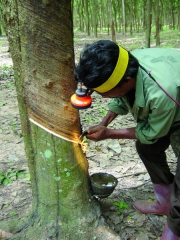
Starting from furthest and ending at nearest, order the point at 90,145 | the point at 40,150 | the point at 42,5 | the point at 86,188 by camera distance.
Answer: the point at 90,145
the point at 86,188
the point at 40,150
the point at 42,5

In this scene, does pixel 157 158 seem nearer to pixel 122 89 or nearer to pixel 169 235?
pixel 169 235

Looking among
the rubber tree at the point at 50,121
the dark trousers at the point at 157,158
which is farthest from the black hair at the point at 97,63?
the dark trousers at the point at 157,158

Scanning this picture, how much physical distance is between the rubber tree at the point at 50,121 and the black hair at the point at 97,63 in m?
0.29

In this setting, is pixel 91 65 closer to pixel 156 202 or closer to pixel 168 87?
pixel 168 87

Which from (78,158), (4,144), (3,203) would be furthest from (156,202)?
(4,144)

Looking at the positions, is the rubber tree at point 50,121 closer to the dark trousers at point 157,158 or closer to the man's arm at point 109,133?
the man's arm at point 109,133

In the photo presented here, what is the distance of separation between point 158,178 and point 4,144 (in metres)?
2.12

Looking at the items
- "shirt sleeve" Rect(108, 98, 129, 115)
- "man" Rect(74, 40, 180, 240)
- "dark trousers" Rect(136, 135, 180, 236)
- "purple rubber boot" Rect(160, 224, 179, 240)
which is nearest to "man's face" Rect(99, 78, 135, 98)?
"man" Rect(74, 40, 180, 240)

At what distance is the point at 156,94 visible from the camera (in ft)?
4.82

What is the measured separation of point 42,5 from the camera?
1.52 meters

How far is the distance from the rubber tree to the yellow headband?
36cm

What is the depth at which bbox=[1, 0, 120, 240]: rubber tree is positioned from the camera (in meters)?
1.59

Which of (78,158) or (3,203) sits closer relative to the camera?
(78,158)

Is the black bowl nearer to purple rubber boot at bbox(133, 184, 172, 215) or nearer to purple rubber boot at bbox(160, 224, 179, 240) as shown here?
purple rubber boot at bbox(133, 184, 172, 215)
